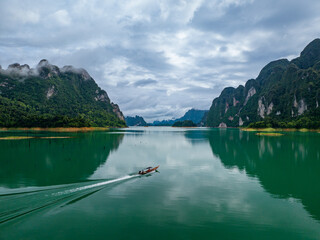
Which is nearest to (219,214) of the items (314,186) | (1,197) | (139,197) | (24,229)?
(139,197)

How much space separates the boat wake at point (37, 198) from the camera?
44.8 feet

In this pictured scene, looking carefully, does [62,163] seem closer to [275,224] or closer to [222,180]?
[222,180]

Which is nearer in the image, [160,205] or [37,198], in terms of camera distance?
[160,205]

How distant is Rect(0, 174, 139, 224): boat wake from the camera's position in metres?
13.7

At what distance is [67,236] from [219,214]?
959 cm

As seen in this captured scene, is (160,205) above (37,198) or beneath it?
beneath

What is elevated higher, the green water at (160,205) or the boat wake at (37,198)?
the boat wake at (37,198)

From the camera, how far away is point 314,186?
21.5 meters

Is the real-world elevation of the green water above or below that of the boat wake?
below

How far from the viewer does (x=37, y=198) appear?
52.6 feet

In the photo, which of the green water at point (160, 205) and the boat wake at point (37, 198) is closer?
the green water at point (160, 205)

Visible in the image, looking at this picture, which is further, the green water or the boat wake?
the boat wake

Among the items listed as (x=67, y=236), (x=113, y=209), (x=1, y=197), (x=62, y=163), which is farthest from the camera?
(x=62, y=163)

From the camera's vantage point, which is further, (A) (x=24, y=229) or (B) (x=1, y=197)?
(B) (x=1, y=197)
